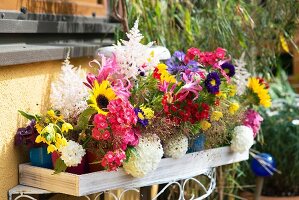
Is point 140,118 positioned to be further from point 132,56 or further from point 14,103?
point 14,103

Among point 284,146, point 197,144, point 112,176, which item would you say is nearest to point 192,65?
point 197,144

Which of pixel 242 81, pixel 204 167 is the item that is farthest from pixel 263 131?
pixel 204 167

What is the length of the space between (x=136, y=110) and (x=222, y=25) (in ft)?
4.87

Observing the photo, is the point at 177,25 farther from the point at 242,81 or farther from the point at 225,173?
the point at 225,173

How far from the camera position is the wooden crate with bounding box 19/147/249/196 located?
279 centimetres

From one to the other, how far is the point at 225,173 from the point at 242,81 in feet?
3.33

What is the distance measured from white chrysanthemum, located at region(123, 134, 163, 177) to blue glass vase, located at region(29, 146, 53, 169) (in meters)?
0.41

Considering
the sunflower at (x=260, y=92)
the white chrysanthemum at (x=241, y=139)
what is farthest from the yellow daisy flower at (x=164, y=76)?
the sunflower at (x=260, y=92)

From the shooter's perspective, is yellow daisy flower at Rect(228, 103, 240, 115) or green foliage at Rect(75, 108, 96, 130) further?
yellow daisy flower at Rect(228, 103, 240, 115)

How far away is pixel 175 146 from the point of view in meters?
3.13

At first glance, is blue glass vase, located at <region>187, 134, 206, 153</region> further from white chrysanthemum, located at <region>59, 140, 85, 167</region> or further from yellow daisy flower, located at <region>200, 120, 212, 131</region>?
white chrysanthemum, located at <region>59, 140, 85, 167</region>

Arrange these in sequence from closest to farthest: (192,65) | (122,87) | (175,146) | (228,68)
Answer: (122,87) → (175,146) → (192,65) → (228,68)

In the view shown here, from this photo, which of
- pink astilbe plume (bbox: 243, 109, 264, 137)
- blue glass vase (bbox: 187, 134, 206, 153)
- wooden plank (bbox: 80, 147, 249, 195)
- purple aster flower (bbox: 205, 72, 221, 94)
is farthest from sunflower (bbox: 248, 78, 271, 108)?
purple aster flower (bbox: 205, 72, 221, 94)

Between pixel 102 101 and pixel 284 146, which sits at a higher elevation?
pixel 102 101
